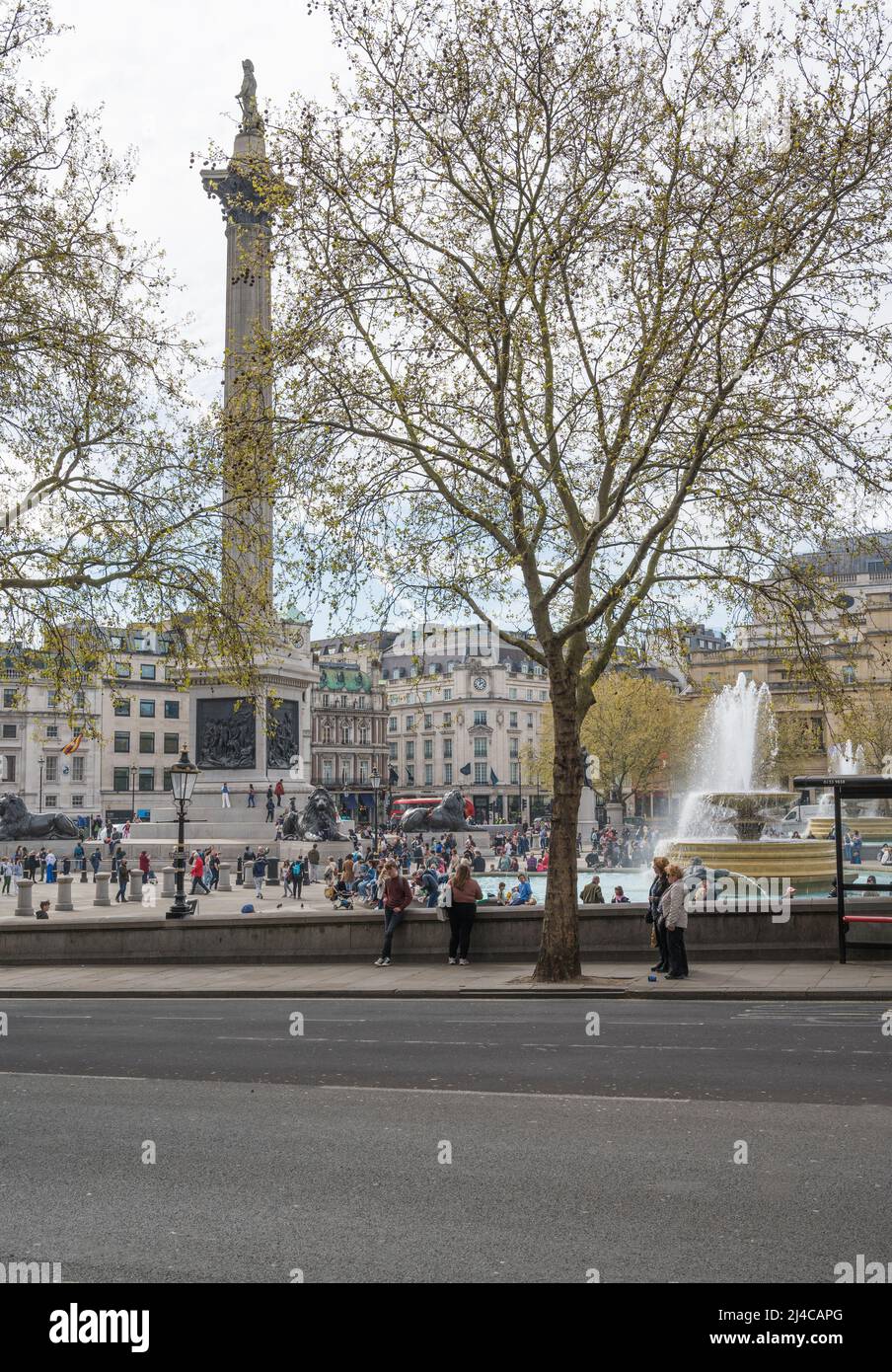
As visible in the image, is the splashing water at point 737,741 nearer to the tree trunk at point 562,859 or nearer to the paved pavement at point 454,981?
the paved pavement at point 454,981

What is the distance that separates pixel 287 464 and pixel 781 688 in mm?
78787

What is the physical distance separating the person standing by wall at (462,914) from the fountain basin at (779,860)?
319 inches

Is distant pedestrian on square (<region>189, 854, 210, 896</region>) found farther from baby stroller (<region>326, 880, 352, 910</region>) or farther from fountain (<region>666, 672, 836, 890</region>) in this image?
fountain (<region>666, 672, 836, 890</region>)

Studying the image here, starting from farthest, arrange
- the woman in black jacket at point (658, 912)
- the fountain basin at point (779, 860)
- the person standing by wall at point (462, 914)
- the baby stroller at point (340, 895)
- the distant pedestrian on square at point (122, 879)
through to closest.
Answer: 1. the distant pedestrian on square at point (122, 879)
2. the baby stroller at point (340, 895)
3. the fountain basin at point (779, 860)
4. the person standing by wall at point (462, 914)
5. the woman in black jacket at point (658, 912)

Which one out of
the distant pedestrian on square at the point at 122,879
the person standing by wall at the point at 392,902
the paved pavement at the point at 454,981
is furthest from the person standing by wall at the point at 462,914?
the distant pedestrian on square at the point at 122,879

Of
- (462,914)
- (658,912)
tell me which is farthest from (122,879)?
(658,912)

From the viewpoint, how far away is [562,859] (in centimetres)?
2030

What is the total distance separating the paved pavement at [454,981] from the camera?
59.7ft

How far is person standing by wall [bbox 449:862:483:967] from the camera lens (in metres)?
21.8

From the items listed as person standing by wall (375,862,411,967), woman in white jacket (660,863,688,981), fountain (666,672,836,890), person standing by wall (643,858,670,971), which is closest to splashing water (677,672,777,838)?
fountain (666,672,836,890)

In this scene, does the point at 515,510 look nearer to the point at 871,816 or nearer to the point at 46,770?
the point at 871,816

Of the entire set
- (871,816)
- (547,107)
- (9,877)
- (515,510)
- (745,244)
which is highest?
(547,107)

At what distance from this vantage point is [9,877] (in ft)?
168
